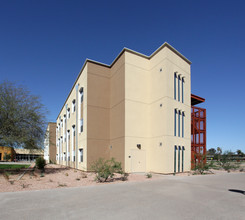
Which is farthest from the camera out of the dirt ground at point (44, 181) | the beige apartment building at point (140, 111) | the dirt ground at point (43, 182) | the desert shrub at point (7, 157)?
the desert shrub at point (7, 157)

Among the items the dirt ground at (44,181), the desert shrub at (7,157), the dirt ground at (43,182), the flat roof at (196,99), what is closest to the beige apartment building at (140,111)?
the dirt ground at (44,181)

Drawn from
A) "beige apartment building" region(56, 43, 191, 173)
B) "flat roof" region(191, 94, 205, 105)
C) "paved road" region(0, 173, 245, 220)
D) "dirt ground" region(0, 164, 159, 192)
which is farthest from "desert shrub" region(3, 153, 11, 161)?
"paved road" region(0, 173, 245, 220)

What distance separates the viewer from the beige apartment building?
709 inches

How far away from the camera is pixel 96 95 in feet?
69.9

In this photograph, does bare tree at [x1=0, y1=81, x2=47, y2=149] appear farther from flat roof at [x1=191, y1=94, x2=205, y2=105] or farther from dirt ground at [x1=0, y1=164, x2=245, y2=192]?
flat roof at [x1=191, y1=94, x2=205, y2=105]

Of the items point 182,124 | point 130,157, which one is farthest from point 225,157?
point 130,157

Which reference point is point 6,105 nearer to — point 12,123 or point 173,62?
point 12,123

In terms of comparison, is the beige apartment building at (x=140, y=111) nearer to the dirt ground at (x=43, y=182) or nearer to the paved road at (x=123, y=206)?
the dirt ground at (x=43, y=182)

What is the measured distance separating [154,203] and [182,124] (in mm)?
13872

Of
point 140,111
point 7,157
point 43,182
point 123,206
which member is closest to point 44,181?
point 43,182

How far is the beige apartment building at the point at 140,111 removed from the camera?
18.0 metres

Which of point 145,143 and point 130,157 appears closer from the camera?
point 130,157

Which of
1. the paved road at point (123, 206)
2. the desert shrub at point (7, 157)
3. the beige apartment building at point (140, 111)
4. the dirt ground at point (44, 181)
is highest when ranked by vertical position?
the beige apartment building at point (140, 111)

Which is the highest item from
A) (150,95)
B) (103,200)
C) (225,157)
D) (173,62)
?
(173,62)
